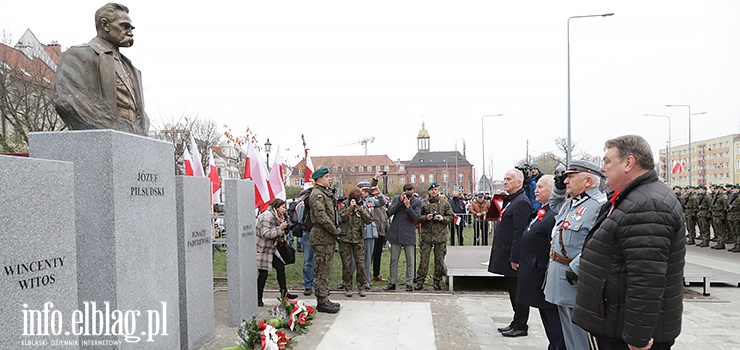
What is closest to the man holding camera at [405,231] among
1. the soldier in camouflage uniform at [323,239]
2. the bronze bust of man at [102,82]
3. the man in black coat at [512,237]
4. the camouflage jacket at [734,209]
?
the soldier in camouflage uniform at [323,239]

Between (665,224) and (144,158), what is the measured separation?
4.16 meters

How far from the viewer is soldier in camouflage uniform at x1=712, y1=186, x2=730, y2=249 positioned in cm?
1600

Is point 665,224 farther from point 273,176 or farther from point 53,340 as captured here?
point 273,176

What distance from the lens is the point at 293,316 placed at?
20.7ft

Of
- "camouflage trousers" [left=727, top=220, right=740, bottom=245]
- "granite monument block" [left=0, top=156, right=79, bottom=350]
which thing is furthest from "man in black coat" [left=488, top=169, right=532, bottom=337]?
"camouflage trousers" [left=727, top=220, right=740, bottom=245]

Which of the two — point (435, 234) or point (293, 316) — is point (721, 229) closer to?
point (435, 234)

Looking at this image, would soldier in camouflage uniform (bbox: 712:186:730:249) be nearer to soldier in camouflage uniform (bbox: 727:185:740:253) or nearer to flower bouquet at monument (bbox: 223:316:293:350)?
soldier in camouflage uniform (bbox: 727:185:740:253)

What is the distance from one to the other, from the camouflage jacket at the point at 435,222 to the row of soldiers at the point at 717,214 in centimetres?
979

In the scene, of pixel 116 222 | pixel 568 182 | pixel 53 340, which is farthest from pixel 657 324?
pixel 116 222

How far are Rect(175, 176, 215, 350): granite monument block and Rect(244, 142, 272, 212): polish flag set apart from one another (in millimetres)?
4539

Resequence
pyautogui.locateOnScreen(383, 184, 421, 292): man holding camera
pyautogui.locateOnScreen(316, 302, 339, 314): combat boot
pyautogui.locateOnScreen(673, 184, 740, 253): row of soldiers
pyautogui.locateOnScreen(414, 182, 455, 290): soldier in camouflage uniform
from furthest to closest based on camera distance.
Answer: pyautogui.locateOnScreen(673, 184, 740, 253): row of soldiers, pyautogui.locateOnScreen(414, 182, 455, 290): soldier in camouflage uniform, pyautogui.locateOnScreen(383, 184, 421, 292): man holding camera, pyautogui.locateOnScreen(316, 302, 339, 314): combat boot

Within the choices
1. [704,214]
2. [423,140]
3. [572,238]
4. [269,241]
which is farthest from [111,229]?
[423,140]

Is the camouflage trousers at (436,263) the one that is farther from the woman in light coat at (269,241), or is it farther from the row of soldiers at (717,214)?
the row of soldiers at (717,214)

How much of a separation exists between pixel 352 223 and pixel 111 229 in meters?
4.86
